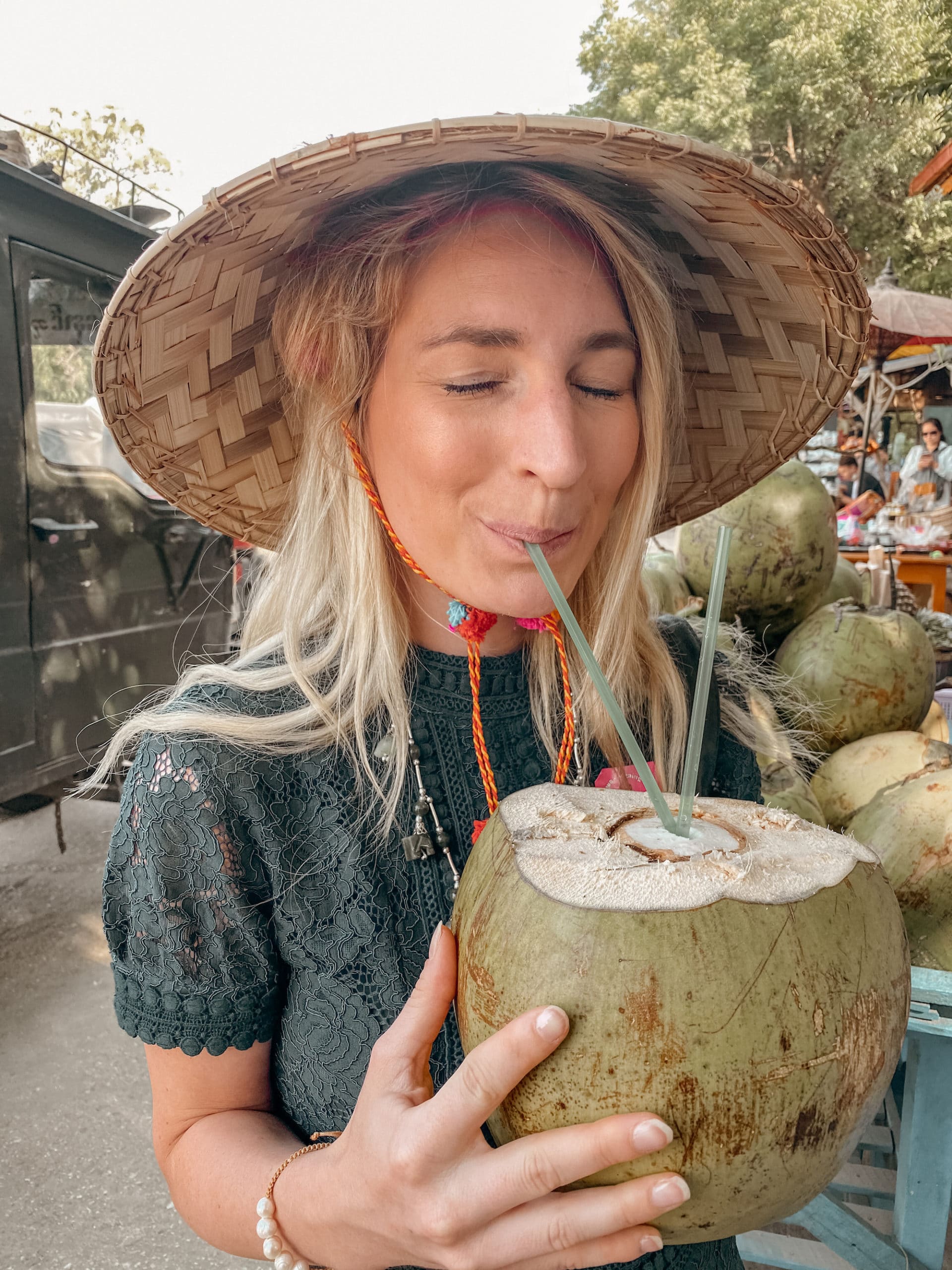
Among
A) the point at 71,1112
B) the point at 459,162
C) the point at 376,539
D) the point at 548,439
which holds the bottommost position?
the point at 71,1112

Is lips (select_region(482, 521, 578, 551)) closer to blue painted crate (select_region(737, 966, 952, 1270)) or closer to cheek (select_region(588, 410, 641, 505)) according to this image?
cheek (select_region(588, 410, 641, 505))

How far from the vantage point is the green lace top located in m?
0.94

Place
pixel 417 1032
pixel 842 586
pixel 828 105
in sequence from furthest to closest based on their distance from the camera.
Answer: pixel 828 105 → pixel 842 586 → pixel 417 1032

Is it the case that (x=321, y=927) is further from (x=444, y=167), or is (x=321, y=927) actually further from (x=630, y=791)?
(x=444, y=167)

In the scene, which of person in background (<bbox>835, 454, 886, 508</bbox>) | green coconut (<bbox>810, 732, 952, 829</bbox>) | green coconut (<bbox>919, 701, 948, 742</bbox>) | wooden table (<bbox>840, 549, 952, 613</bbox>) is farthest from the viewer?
person in background (<bbox>835, 454, 886, 508</bbox>)

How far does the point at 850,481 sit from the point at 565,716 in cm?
825

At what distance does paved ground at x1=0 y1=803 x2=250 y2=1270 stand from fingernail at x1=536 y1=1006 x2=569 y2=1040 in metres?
1.95

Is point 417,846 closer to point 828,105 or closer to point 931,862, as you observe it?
point 931,862

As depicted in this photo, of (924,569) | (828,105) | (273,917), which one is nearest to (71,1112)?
(273,917)

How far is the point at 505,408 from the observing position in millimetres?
910

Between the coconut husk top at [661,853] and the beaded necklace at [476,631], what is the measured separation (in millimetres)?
181

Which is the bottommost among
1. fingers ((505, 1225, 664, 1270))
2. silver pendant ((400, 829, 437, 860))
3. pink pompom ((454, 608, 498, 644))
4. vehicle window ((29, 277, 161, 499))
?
fingers ((505, 1225, 664, 1270))

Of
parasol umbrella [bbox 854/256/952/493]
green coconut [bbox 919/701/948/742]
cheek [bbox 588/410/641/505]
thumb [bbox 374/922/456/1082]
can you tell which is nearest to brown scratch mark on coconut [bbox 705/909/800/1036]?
thumb [bbox 374/922/456/1082]

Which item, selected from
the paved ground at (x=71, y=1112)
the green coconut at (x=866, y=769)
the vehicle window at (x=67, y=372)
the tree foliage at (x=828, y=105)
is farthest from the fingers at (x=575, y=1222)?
the tree foliage at (x=828, y=105)
